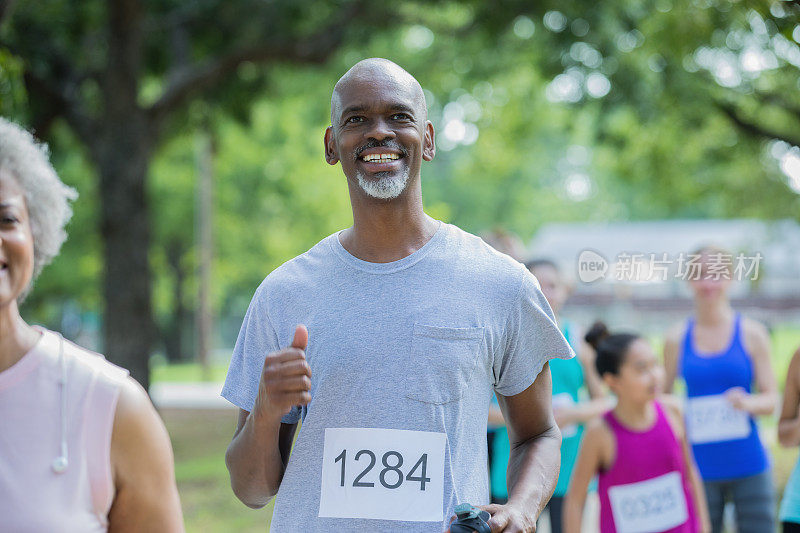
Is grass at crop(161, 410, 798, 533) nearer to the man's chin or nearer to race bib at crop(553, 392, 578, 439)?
race bib at crop(553, 392, 578, 439)

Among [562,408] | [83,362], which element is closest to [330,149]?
[83,362]

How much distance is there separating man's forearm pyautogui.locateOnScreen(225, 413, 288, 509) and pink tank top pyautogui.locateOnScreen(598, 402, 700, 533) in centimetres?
239

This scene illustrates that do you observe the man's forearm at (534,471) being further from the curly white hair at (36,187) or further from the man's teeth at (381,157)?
the curly white hair at (36,187)

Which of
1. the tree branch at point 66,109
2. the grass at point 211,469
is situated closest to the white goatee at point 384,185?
the grass at point 211,469

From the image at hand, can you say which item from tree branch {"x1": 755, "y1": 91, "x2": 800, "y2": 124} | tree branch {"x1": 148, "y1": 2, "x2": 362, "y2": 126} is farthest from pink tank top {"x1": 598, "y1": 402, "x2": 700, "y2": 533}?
tree branch {"x1": 755, "y1": 91, "x2": 800, "y2": 124}

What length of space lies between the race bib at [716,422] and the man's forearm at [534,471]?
315 centimetres

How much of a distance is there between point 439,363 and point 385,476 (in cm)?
30

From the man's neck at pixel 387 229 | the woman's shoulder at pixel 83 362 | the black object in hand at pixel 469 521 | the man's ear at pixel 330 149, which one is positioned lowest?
the black object in hand at pixel 469 521

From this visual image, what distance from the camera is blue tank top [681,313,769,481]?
536 cm

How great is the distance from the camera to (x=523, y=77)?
1764cm

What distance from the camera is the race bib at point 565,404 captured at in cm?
518

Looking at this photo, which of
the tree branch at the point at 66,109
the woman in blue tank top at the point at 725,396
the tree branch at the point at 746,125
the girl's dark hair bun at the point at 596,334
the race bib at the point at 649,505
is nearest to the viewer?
the race bib at the point at 649,505

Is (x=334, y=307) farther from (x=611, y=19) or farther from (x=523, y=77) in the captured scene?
(x=523, y=77)

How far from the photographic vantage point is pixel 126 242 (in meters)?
10.6
